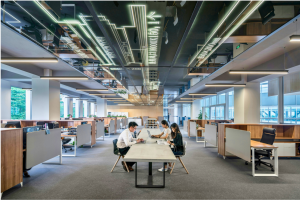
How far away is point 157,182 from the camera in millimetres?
3846

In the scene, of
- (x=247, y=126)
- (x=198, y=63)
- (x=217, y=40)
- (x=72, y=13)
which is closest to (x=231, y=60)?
(x=198, y=63)

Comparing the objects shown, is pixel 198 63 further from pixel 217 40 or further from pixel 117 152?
pixel 117 152

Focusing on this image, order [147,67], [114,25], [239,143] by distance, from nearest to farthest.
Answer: [114,25] → [239,143] → [147,67]

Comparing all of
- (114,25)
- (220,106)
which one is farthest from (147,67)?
(220,106)

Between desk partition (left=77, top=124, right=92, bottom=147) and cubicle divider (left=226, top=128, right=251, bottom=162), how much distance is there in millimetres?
5395

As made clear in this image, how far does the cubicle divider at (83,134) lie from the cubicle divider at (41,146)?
1.34 meters

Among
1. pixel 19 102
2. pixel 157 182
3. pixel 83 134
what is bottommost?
pixel 157 182

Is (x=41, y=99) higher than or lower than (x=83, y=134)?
higher

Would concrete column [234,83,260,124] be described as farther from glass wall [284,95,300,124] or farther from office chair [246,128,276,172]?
office chair [246,128,276,172]

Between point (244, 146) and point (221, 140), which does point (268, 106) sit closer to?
point (221, 140)

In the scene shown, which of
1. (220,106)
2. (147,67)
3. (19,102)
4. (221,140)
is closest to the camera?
(147,67)

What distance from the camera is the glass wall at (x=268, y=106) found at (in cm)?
895

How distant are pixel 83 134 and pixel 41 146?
256 centimetres

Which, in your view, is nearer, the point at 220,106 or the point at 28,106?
the point at 28,106
